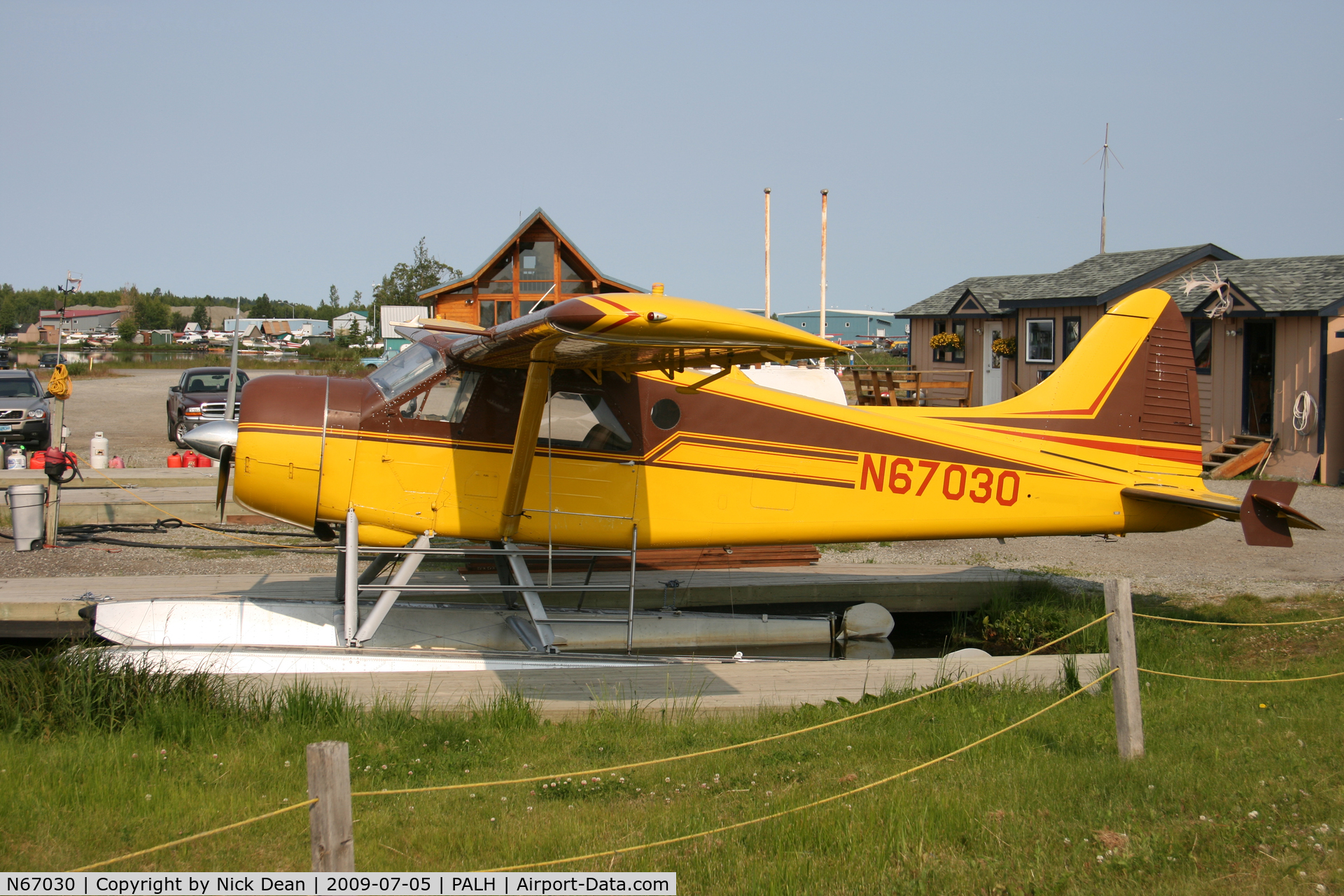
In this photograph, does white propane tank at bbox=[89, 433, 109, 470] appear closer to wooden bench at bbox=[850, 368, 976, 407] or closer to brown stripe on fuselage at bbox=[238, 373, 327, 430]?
brown stripe on fuselage at bbox=[238, 373, 327, 430]

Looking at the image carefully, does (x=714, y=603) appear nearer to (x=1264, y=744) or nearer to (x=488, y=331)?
(x=488, y=331)

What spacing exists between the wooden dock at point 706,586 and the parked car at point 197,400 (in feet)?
36.1

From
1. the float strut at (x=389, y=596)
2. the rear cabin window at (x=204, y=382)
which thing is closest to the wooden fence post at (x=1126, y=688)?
the float strut at (x=389, y=596)

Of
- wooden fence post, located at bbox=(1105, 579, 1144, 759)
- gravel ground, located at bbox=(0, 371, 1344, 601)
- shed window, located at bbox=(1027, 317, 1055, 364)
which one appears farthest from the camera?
shed window, located at bbox=(1027, 317, 1055, 364)

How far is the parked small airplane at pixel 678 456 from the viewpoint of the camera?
7129 mm

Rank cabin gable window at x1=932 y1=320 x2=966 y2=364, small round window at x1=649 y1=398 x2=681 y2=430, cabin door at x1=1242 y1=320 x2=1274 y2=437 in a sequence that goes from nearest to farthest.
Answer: small round window at x1=649 y1=398 x2=681 y2=430, cabin door at x1=1242 y1=320 x2=1274 y2=437, cabin gable window at x1=932 y1=320 x2=966 y2=364

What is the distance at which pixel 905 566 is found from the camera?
35.4 feet

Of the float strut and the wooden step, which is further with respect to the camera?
the wooden step

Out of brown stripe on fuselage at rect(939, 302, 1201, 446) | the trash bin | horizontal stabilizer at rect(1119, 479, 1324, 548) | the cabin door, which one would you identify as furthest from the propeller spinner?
the cabin door

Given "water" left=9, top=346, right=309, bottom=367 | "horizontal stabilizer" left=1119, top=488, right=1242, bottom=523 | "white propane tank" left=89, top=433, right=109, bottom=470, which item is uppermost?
"water" left=9, top=346, right=309, bottom=367

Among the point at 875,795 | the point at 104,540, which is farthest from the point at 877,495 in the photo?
the point at 104,540

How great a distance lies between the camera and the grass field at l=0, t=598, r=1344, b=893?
362cm

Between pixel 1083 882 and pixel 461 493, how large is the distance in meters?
5.15

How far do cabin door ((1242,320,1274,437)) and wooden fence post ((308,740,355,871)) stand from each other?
63.7 feet
